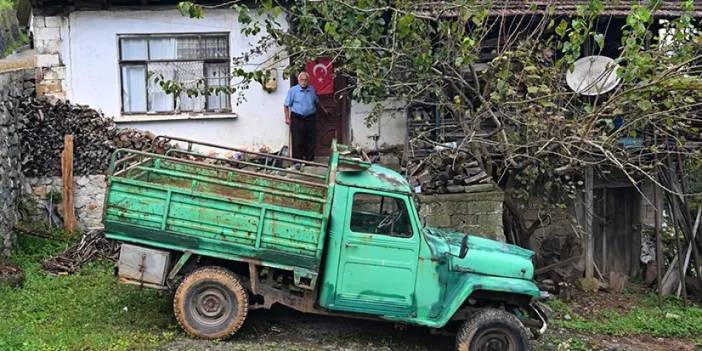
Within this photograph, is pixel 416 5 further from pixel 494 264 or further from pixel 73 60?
pixel 73 60

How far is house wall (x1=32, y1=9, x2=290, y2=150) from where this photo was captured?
11914mm

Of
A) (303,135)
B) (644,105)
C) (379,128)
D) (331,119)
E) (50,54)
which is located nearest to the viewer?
(644,105)

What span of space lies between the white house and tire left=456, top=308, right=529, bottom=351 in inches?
218

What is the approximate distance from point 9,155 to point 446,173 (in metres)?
6.81

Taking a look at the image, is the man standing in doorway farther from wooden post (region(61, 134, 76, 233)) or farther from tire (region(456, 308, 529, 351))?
tire (region(456, 308, 529, 351))

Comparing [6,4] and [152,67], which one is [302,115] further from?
[6,4]

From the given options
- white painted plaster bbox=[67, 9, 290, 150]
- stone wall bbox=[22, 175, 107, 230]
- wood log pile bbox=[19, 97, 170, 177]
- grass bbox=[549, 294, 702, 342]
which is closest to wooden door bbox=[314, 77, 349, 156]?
white painted plaster bbox=[67, 9, 290, 150]

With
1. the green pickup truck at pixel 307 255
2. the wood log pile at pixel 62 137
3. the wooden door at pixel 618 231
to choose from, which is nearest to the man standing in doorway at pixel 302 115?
the wood log pile at pixel 62 137

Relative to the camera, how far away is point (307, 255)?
7328 millimetres

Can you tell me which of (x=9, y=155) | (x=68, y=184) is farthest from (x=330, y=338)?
(x=9, y=155)

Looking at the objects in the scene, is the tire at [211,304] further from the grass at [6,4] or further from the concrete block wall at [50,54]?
the grass at [6,4]

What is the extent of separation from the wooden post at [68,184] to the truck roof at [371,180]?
6.07 meters

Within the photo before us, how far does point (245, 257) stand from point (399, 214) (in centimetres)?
173

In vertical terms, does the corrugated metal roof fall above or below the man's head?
above
